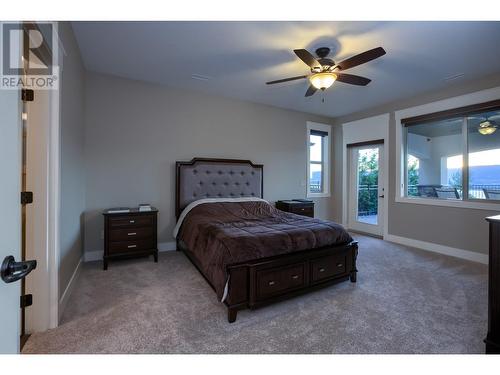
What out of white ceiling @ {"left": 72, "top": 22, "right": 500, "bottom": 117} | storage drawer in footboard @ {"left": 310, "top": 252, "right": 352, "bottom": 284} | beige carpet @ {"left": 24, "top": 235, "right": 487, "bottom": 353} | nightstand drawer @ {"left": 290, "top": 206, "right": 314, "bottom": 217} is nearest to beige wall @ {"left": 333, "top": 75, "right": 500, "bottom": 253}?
white ceiling @ {"left": 72, "top": 22, "right": 500, "bottom": 117}

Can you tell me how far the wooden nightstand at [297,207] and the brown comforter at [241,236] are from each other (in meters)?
1.14

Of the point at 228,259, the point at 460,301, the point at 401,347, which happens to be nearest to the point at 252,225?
the point at 228,259

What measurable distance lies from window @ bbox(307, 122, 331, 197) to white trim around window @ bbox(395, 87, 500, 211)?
1.57 metres

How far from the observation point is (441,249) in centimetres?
402

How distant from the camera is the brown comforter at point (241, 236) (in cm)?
218

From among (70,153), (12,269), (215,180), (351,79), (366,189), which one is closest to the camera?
(12,269)

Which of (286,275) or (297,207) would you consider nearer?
(286,275)

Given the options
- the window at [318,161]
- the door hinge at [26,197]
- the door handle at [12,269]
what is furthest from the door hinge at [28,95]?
the window at [318,161]

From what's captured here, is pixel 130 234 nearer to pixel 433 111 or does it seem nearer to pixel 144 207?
pixel 144 207

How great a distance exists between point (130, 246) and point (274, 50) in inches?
123

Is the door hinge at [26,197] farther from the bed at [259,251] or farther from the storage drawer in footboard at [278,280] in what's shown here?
the storage drawer in footboard at [278,280]

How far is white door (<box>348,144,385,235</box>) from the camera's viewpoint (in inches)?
200

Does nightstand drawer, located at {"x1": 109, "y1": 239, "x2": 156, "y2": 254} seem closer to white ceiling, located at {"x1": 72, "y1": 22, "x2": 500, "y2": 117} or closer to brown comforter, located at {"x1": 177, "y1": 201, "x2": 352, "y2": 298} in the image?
brown comforter, located at {"x1": 177, "y1": 201, "x2": 352, "y2": 298}

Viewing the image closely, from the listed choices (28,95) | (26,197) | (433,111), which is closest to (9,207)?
(26,197)
